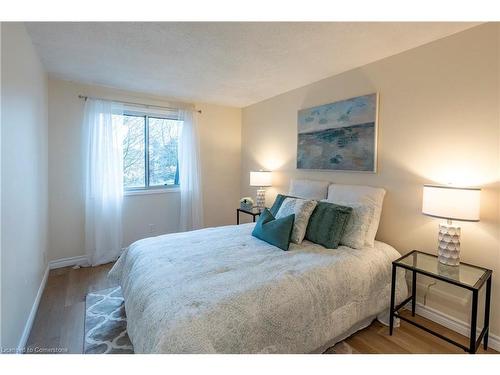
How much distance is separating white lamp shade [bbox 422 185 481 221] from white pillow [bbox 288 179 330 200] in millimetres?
1130

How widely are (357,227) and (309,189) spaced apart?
862 mm

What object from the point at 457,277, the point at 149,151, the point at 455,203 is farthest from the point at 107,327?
the point at 455,203

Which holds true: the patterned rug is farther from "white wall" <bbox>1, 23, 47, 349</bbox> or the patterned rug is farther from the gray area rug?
"white wall" <bbox>1, 23, 47, 349</bbox>

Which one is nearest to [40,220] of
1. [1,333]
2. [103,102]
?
[1,333]

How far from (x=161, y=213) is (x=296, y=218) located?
2.35 metres

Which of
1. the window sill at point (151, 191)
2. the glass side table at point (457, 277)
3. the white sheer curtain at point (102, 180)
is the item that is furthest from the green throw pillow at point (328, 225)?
the white sheer curtain at point (102, 180)

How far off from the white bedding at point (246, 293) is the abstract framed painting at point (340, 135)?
0.89 m

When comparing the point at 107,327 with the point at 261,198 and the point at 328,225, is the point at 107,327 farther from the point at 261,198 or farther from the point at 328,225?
the point at 261,198

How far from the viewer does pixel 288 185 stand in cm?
345

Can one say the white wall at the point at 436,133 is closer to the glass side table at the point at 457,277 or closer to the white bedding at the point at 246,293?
the glass side table at the point at 457,277

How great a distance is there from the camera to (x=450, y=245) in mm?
1791

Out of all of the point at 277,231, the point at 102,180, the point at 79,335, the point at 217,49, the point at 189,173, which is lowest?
the point at 79,335

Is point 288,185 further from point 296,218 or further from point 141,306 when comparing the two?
point 141,306
